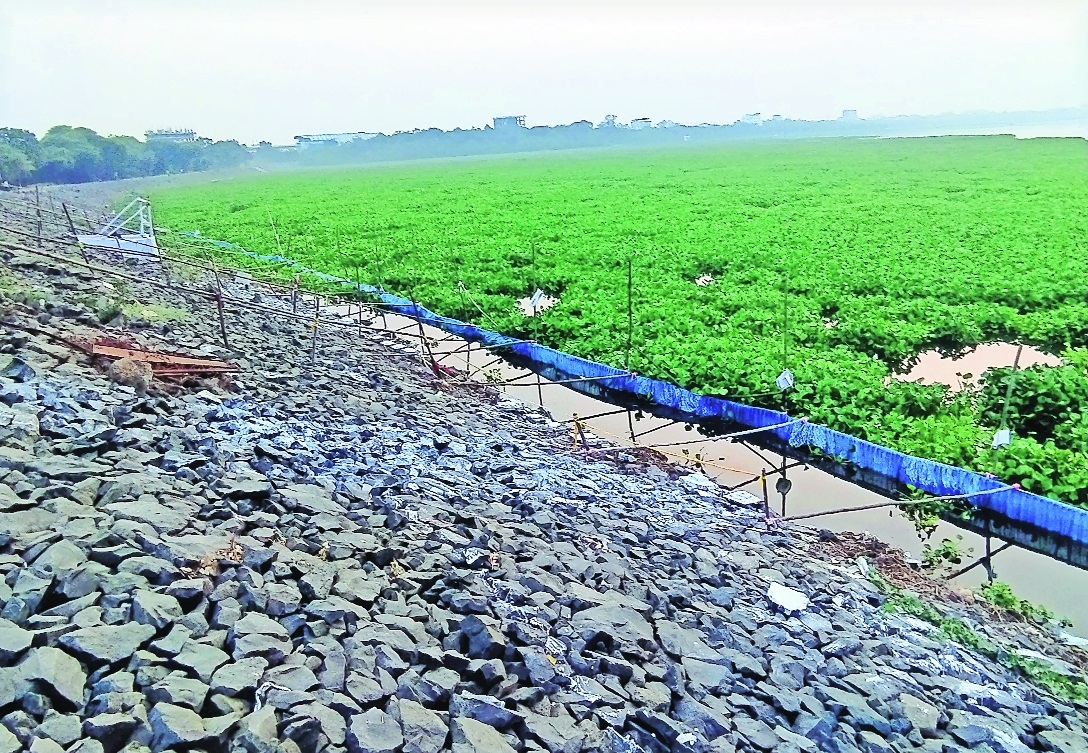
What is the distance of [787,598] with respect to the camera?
6676 millimetres

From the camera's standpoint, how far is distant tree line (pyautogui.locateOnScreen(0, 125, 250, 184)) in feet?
208

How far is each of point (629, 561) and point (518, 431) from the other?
428 centimetres

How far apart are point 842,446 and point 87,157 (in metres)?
86.4

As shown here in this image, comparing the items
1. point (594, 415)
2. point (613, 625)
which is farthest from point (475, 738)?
point (594, 415)

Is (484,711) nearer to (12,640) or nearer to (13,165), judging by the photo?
(12,640)

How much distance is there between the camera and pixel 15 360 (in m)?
8.87

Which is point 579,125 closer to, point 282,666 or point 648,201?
point 648,201

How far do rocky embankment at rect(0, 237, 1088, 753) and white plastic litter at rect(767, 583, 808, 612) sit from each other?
3cm

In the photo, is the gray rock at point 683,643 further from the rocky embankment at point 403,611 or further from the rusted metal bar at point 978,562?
the rusted metal bar at point 978,562

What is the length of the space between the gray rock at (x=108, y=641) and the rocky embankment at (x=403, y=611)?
0.05ft

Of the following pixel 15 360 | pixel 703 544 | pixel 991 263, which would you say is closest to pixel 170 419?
pixel 15 360

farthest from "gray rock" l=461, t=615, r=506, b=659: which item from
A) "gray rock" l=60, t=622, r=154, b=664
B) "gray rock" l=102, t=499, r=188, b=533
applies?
"gray rock" l=102, t=499, r=188, b=533

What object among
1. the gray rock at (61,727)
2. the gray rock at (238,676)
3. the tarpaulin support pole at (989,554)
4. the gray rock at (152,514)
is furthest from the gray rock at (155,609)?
the tarpaulin support pole at (989,554)

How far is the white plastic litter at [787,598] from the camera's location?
21.5 ft
